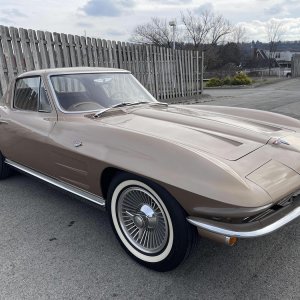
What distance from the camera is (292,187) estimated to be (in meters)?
2.37

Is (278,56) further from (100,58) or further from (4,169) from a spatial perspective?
(4,169)

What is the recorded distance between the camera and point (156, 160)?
96.8 inches

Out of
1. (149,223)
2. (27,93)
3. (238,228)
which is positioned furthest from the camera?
(27,93)

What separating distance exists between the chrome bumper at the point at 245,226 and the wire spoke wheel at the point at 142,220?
0.33 metres

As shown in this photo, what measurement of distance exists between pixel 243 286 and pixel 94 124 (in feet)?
5.78

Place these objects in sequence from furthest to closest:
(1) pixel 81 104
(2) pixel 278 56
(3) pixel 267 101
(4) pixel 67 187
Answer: (2) pixel 278 56 → (3) pixel 267 101 → (1) pixel 81 104 → (4) pixel 67 187

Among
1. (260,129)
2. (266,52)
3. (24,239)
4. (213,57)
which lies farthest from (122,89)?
(266,52)

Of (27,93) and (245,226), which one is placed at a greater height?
(27,93)

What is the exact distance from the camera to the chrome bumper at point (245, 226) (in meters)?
2.18

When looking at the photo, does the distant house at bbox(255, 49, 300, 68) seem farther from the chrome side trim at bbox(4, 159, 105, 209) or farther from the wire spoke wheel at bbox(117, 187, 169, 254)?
the wire spoke wheel at bbox(117, 187, 169, 254)

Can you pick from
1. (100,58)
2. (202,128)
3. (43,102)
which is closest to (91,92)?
(43,102)

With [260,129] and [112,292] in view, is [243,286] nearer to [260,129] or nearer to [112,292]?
[112,292]

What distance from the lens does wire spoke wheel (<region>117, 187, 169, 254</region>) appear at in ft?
8.50

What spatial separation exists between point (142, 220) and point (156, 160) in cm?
54
